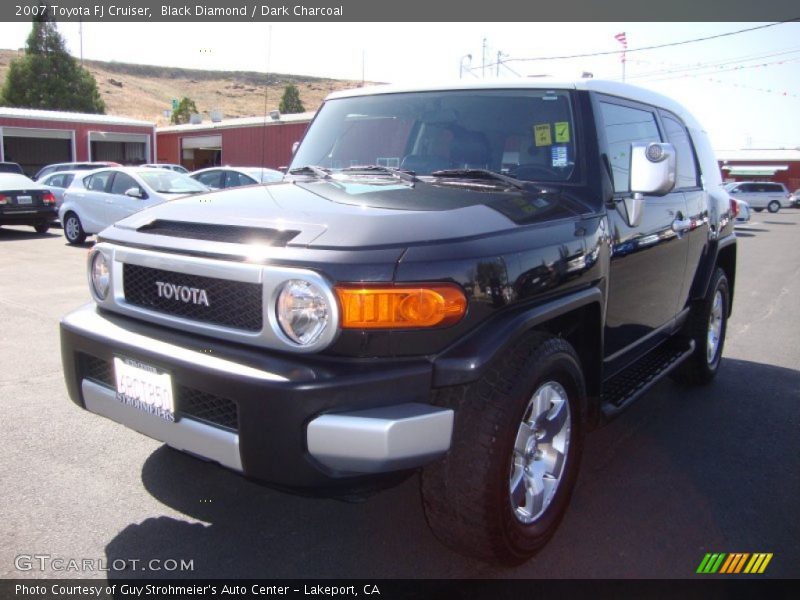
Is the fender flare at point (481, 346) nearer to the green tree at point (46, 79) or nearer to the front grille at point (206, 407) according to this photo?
the front grille at point (206, 407)

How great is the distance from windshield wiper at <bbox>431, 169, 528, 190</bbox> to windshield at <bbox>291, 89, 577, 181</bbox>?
62 millimetres

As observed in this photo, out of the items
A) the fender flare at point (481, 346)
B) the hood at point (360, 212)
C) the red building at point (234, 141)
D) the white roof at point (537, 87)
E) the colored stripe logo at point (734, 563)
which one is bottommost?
the colored stripe logo at point (734, 563)

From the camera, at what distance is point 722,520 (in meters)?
3.24

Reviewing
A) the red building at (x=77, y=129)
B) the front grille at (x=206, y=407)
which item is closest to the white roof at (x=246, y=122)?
the red building at (x=77, y=129)

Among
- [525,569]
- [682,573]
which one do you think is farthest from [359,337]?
[682,573]

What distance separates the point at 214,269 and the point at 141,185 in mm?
11015

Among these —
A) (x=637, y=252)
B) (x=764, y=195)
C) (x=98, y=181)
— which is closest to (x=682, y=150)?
(x=637, y=252)

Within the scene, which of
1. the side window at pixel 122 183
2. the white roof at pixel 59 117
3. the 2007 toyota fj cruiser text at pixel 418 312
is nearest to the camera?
the 2007 toyota fj cruiser text at pixel 418 312

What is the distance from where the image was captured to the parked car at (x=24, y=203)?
14.7 meters

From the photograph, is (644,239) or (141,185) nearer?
(644,239)

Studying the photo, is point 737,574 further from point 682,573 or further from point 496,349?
point 496,349

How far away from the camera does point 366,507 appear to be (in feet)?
10.9

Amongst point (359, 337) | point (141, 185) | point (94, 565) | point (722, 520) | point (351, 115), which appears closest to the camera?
point (359, 337)

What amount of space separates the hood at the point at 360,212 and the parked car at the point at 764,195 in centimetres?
4200
